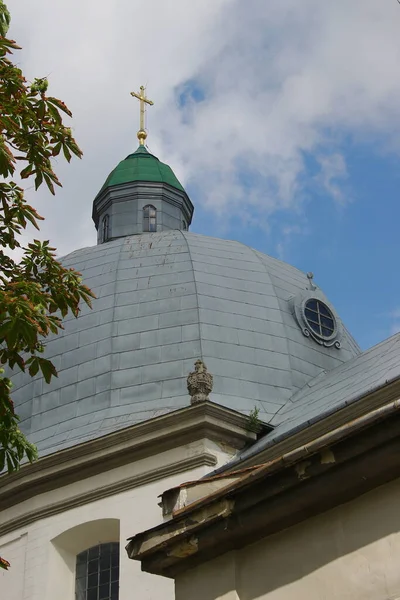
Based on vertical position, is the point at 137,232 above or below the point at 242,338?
above

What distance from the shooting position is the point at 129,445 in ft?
60.6

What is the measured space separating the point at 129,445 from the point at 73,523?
159 centimetres

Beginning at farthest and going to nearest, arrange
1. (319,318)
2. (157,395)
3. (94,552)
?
1. (319,318)
2. (157,395)
3. (94,552)

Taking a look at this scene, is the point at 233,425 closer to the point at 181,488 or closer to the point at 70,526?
the point at 70,526

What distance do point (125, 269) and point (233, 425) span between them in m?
5.29

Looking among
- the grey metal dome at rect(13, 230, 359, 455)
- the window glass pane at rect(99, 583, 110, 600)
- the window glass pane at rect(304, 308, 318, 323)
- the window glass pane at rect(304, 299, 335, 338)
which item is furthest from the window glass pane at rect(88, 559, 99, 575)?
the window glass pane at rect(304, 308, 318, 323)

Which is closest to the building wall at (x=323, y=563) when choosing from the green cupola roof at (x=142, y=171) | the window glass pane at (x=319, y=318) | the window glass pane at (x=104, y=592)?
the window glass pane at (x=104, y=592)

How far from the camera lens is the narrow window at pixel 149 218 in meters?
27.7

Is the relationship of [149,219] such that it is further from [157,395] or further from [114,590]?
[114,590]

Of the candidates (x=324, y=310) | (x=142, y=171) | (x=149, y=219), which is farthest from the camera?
(x=142, y=171)

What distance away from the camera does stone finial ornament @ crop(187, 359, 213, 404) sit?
1847 centimetres

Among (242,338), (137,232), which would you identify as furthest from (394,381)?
(137,232)

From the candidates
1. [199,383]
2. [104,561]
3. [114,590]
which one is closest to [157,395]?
[199,383]

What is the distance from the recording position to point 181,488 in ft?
29.9
